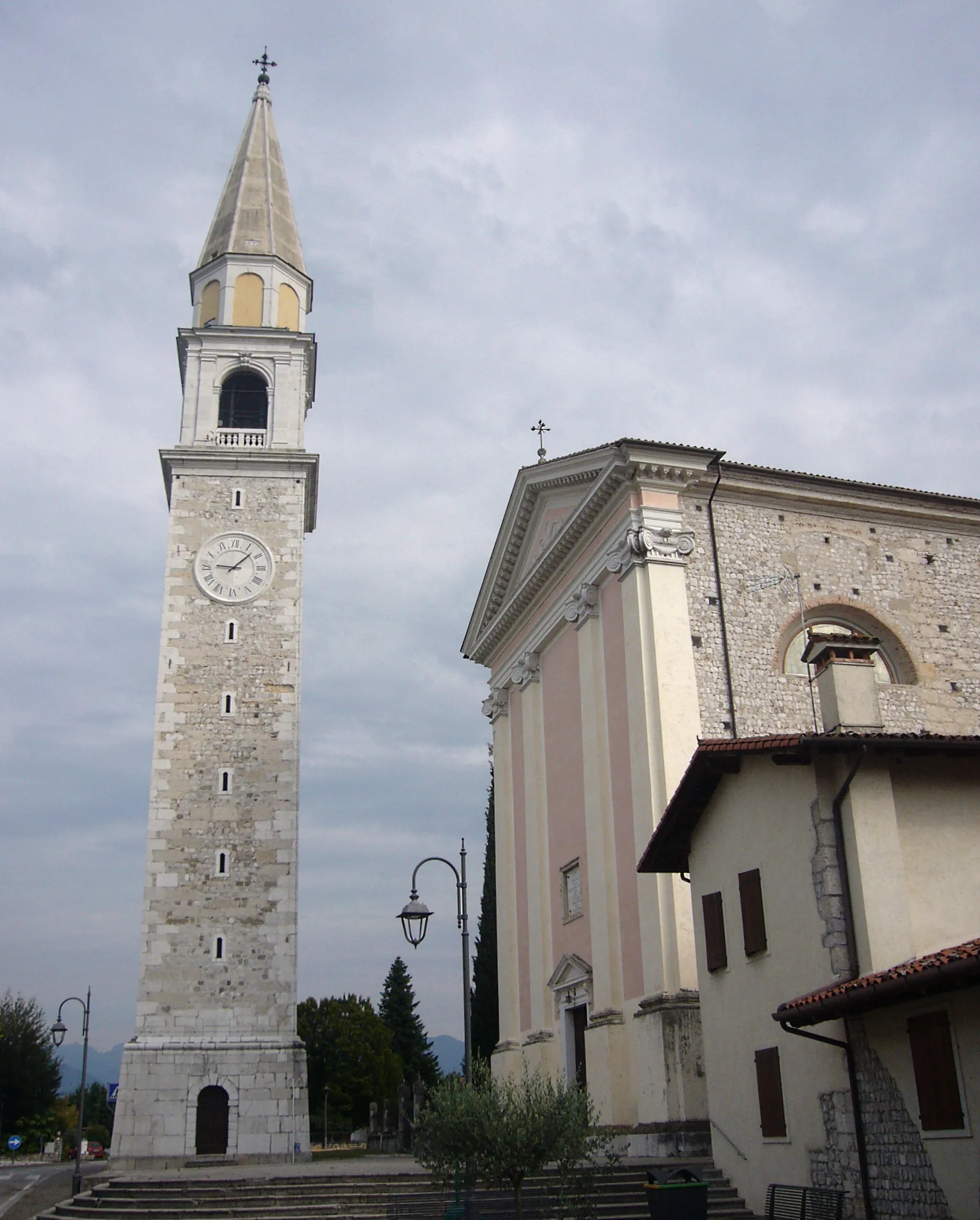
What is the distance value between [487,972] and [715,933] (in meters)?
26.0

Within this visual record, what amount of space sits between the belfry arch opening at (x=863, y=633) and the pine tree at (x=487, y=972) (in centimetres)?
1831

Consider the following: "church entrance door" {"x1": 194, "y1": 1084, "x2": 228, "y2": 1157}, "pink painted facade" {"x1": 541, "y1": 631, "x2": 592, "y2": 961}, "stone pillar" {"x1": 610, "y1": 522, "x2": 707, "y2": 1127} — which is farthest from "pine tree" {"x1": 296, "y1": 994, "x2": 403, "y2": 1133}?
Result: "stone pillar" {"x1": 610, "y1": 522, "x2": 707, "y2": 1127}

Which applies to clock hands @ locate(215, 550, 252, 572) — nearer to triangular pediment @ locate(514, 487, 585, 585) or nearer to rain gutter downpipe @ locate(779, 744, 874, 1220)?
triangular pediment @ locate(514, 487, 585, 585)

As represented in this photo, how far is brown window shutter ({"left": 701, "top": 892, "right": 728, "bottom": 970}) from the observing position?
13641 mm

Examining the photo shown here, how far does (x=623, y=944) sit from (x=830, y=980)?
27.3 feet

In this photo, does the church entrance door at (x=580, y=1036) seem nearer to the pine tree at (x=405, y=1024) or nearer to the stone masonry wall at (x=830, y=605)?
the stone masonry wall at (x=830, y=605)

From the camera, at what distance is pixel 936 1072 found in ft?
31.6

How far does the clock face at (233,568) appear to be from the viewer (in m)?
29.8

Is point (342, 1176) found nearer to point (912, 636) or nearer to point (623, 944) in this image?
point (623, 944)

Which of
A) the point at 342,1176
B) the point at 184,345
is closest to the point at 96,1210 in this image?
the point at 342,1176

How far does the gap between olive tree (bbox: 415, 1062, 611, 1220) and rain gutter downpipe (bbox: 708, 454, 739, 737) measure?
27.7 feet

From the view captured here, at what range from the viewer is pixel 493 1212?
13.0m

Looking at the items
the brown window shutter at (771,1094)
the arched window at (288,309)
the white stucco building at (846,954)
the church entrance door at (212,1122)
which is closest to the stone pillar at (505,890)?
the church entrance door at (212,1122)

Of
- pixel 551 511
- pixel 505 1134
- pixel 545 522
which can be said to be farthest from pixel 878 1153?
pixel 545 522
